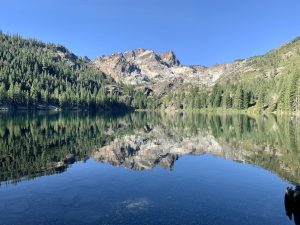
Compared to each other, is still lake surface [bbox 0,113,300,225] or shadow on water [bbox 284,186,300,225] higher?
shadow on water [bbox 284,186,300,225]

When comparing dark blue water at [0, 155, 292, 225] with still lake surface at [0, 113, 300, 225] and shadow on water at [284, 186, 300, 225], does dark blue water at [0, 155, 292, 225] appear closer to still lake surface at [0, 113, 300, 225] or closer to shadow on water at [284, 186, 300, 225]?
still lake surface at [0, 113, 300, 225]

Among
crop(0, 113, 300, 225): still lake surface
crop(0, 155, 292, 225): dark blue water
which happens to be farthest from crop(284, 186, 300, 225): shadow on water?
crop(0, 113, 300, 225): still lake surface

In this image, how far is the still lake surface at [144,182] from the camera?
23375 mm

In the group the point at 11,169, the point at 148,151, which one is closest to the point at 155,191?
the point at 11,169

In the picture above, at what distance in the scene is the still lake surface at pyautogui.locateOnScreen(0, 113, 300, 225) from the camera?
23.4 m

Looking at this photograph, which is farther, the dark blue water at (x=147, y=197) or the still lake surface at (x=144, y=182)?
the still lake surface at (x=144, y=182)

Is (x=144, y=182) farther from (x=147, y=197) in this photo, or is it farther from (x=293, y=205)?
(x=293, y=205)

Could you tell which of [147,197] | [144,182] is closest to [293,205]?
[147,197]

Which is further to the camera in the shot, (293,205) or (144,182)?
(144,182)

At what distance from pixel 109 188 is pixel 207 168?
55.9ft

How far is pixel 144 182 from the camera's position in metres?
34.4

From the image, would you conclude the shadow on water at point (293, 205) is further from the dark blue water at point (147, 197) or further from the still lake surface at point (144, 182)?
the still lake surface at point (144, 182)

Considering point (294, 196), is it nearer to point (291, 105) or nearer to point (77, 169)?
point (77, 169)

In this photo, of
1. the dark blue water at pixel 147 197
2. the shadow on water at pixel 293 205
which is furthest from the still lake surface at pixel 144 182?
the shadow on water at pixel 293 205
